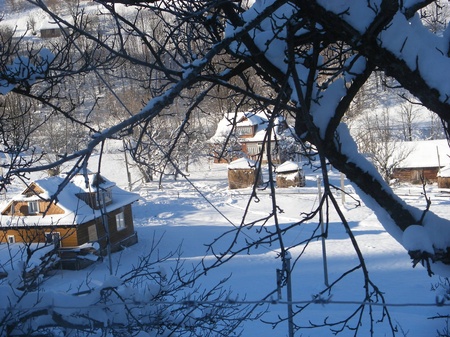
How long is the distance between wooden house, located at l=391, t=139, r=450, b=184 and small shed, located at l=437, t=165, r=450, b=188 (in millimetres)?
1623

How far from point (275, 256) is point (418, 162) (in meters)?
17.9

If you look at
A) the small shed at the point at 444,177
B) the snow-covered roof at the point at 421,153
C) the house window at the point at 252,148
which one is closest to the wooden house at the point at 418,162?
the snow-covered roof at the point at 421,153

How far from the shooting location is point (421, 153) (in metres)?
21.4

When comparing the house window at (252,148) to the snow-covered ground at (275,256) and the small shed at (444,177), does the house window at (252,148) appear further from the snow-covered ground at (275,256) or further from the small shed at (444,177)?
the small shed at (444,177)

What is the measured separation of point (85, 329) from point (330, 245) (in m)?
12.1

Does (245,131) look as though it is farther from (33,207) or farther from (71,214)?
(71,214)

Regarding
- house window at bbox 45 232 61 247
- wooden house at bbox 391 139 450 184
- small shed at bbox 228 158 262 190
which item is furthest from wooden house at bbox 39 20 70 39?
wooden house at bbox 391 139 450 184

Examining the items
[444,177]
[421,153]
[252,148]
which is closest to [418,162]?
[421,153]

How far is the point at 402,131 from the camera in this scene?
2691 cm

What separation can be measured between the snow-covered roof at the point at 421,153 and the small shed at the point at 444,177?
152 centimetres

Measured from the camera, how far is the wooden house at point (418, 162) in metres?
20.6

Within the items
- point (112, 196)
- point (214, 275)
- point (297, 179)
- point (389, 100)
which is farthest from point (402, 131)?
point (214, 275)

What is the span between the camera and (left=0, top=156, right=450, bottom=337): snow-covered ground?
7633mm

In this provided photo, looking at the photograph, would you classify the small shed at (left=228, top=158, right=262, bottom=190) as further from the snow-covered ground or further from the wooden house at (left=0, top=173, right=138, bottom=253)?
the wooden house at (left=0, top=173, right=138, bottom=253)
